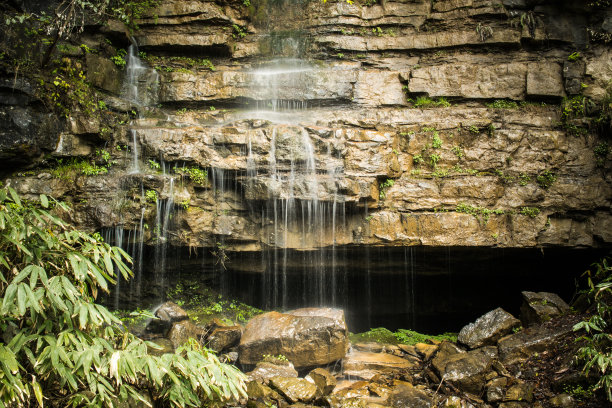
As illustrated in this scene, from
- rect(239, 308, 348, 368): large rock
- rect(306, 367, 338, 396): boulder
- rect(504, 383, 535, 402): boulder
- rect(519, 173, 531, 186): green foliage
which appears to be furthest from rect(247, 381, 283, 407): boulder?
rect(519, 173, 531, 186): green foliage

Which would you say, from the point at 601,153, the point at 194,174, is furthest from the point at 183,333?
the point at 601,153

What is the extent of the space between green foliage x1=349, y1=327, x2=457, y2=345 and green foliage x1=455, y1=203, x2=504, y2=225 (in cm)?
296

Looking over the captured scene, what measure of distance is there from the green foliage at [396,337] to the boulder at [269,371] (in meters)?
3.00

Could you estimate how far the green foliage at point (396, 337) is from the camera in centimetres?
924

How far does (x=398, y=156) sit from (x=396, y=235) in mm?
1895

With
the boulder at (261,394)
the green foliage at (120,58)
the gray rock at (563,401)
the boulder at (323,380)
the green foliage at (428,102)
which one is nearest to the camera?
the gray rock at (563,401)

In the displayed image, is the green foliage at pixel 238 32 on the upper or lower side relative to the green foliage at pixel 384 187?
upper

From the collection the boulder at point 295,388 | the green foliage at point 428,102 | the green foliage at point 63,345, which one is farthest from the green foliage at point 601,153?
the green foliage at point 63,345

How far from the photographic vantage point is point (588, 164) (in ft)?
28.5

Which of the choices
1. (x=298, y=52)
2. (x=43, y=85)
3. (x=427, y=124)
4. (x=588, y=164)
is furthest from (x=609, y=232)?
(x=43, y=85)

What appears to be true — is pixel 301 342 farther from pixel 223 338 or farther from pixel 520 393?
pixel 520 393

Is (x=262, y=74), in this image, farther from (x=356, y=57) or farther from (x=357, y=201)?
(x=357, y=201)

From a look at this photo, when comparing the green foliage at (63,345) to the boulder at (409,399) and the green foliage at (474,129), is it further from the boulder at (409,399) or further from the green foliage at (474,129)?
the green foliage at (474,129)

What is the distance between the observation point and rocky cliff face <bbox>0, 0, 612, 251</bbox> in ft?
27.3
